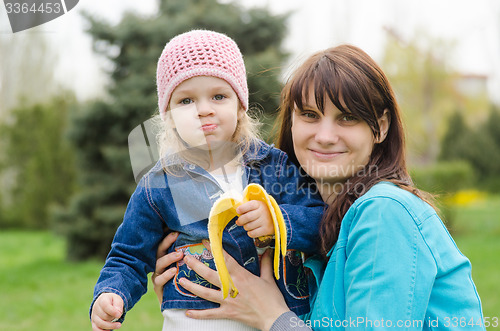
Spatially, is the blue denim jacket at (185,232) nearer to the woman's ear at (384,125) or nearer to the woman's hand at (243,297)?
the woman's hand at (243,297)

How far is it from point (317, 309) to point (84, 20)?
7.96 m

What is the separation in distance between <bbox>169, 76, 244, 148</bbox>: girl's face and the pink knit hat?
0.04m

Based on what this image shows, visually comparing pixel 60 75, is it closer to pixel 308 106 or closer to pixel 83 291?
pixel 83 291

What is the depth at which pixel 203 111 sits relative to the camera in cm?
210

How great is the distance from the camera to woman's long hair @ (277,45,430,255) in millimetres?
1925

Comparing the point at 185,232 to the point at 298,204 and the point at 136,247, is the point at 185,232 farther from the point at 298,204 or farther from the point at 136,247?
the point at 298,204

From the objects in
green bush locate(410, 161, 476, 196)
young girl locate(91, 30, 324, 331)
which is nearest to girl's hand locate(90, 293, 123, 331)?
young girl locate(91, 30, 324, 331)

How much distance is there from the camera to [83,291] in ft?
23.2

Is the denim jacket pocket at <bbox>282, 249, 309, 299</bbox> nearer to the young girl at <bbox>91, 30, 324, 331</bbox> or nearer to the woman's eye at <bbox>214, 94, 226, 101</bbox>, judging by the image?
the young girl at <bbox>91, 30, 324, 331</bbox>

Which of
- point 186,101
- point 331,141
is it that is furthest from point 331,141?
point 186,101

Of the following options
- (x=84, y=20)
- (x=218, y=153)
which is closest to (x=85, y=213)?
(x=84, y=20)

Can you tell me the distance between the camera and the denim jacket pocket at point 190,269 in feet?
7.02

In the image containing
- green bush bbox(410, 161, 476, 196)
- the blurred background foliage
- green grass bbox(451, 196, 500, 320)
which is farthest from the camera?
green bush bbox(410, 161, 476, 196)

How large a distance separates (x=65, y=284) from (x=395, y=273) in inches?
277
